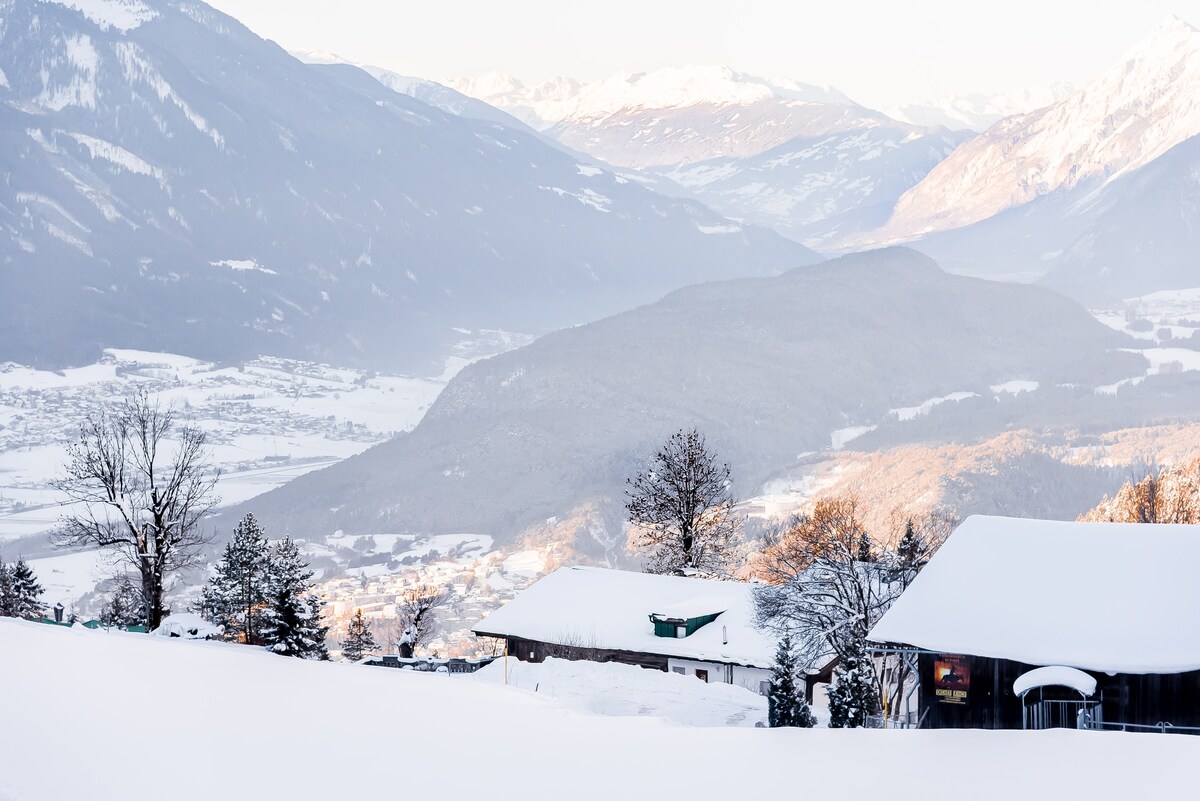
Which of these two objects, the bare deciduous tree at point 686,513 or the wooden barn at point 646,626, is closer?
the wooden barn at point 646,626

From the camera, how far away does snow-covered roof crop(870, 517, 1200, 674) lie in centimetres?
2544

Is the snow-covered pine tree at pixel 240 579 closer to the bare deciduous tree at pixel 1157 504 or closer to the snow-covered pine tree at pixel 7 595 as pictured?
the snow-covered pine tree at pixel 7 595

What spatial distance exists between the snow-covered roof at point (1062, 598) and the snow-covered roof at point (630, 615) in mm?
15624

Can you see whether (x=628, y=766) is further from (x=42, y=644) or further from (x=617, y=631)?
(x=617, y=631)

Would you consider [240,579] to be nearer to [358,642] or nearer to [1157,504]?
[358,642]

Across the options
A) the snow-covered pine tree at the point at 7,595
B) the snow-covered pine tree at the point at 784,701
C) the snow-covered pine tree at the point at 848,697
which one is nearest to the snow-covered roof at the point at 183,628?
the snow-covered pine tree at the point at 784,701

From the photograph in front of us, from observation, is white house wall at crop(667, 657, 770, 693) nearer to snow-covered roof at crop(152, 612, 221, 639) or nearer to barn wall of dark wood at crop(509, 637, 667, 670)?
barn wall of dark wood at crop(509, 637, 667, 670)

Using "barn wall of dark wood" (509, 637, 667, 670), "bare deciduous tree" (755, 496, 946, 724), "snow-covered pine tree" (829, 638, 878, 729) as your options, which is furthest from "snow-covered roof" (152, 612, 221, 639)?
"snow-covered pine tree" (829, 638, 878, 729)

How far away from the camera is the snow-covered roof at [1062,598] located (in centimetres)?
2544

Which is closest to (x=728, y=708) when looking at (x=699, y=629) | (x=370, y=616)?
(x=699, y=629)

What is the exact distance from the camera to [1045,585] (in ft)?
91.1

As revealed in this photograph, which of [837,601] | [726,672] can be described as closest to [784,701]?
[837,601]

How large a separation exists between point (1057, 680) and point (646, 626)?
83.5 feet

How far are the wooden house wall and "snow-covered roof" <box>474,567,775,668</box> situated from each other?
16974 mm
